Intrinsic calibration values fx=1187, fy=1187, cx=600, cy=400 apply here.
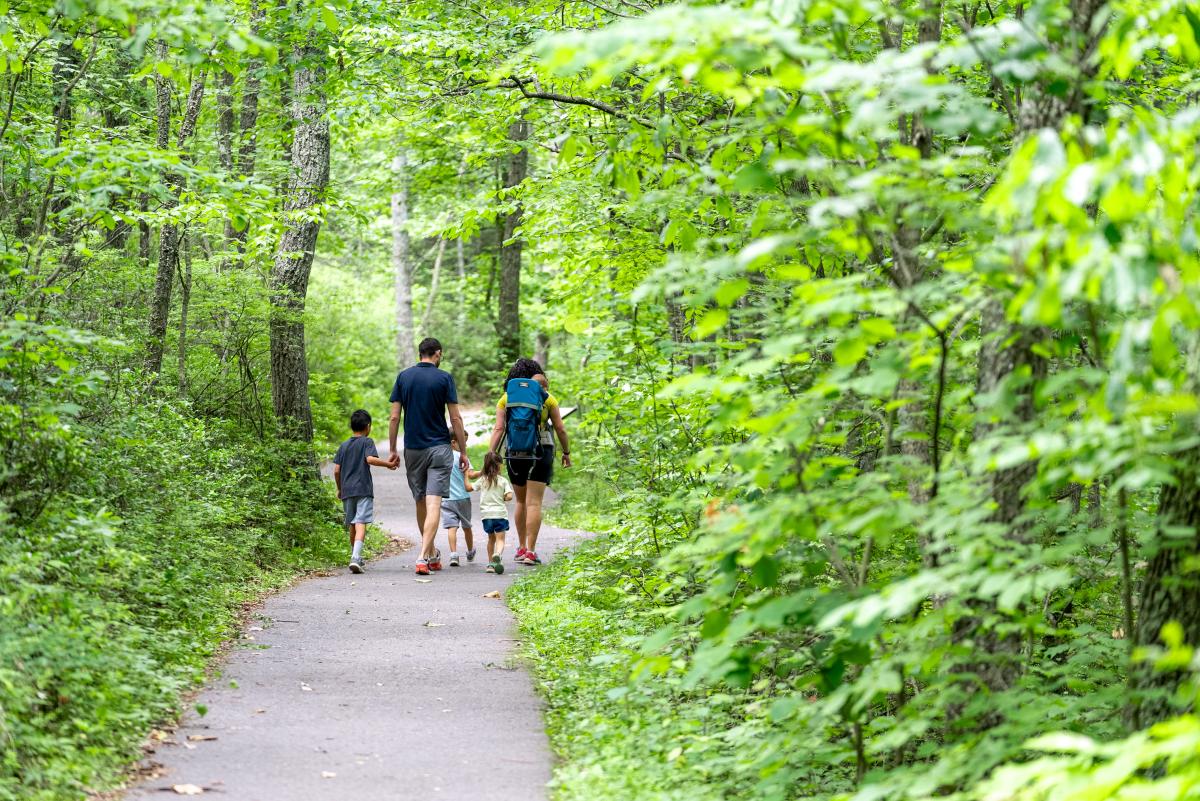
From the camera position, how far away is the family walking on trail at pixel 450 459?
12734 millimetres

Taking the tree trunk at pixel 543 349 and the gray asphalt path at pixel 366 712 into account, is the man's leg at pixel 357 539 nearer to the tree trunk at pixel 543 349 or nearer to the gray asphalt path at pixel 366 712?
the gray asphalt path at pixel 366 712

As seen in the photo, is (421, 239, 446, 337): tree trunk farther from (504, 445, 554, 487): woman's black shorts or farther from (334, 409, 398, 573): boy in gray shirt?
(504, 445, 554, 487): woman's black shorts

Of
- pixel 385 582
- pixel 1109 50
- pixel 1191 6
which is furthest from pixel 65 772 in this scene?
pixel 385 582

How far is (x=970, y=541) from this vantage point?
4027 millimetres

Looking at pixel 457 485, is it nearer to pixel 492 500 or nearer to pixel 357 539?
pixel 492 500

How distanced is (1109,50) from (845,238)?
3.32 feet

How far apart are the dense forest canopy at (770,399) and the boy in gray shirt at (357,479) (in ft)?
1.94

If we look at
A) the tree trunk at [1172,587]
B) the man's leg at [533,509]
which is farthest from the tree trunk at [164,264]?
the tree trunk at [1172,587]

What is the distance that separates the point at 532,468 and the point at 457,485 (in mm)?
918

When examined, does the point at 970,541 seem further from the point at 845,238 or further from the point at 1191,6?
the point at 1191,6

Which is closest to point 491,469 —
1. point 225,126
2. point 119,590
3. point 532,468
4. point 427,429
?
point 532,468

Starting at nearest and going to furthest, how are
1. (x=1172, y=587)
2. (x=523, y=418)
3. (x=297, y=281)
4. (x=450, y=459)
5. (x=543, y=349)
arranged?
(x=1172, y=587) → (x=450, y=459) → (x=523, y=418) → (x=297, y=281) → (x=543, y=349)

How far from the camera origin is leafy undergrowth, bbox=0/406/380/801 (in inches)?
209

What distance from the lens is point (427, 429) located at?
1276cm
